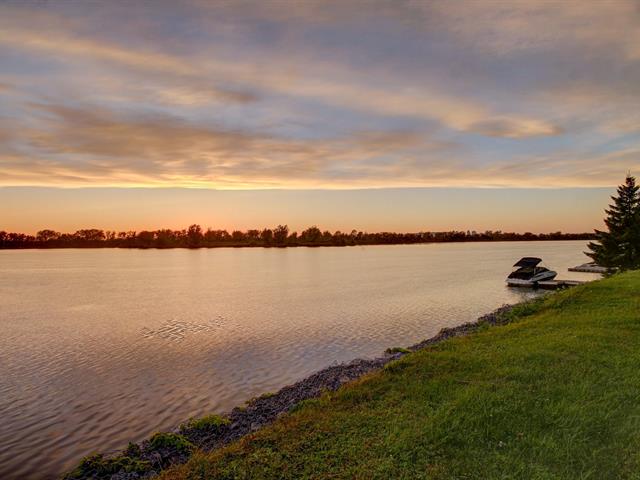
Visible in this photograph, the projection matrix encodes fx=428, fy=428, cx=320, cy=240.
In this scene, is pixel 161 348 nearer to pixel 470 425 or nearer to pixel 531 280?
pixel 470 425

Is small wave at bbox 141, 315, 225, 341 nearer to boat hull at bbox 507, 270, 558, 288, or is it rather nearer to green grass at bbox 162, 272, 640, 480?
green grass at bbox 162, 272, 640, 480

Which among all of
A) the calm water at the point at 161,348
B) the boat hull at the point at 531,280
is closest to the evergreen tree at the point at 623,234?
the boat hull at the point at 531,280

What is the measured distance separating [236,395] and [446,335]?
44.9 ft

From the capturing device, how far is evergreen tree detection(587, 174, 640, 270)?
5378 centimetres

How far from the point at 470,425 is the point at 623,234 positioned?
5760 cm

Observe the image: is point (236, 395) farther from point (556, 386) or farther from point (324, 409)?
point (556, 386)

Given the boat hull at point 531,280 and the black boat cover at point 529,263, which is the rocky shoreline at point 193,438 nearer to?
the boat hull at point 531,280

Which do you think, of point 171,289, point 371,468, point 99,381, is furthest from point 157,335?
point 171,289

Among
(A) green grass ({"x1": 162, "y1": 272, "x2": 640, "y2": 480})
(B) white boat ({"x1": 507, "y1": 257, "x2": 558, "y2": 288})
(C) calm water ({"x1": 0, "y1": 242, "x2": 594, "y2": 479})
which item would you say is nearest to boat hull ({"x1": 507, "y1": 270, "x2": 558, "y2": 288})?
(B) white boat ({"x1": 507, "y1": 257, "x2": 558, "y2": 288})

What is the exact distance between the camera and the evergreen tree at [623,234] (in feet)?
176

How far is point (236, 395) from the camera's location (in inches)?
695

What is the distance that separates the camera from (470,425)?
9.46 m

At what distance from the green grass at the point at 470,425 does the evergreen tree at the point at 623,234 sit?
47.8 metres

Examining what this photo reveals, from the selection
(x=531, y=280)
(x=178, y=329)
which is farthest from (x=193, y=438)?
(x=531, y=280)
